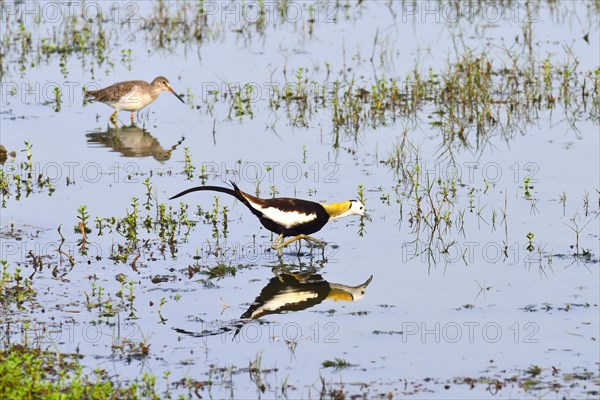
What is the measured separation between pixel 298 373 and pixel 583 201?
533cm

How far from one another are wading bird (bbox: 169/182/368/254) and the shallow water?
0.26 meters

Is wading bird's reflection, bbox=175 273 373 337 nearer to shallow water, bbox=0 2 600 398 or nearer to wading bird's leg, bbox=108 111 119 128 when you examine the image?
shallow water, bbox=0 2 600 398

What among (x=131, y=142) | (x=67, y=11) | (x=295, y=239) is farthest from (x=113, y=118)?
(x=295, y=239)

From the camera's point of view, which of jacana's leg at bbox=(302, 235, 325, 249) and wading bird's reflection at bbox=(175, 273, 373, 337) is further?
jacana's leg at bbox=(302, 235, 325, 249)

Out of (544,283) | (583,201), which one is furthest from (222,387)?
(583,201)

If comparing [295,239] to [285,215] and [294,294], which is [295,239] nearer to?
[285,215]

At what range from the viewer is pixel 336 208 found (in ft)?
41.2

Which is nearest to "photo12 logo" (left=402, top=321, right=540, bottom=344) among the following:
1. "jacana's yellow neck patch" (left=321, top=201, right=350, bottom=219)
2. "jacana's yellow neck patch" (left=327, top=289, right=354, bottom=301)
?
"jacana's yellow neck patch" (left=327, top=289, right=354, bottom=301)

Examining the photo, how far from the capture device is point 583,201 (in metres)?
13.6

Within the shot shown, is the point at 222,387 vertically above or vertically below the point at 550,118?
below

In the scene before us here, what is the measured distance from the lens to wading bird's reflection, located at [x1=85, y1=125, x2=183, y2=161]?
16.2 metres

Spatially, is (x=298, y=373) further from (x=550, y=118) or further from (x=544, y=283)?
(x=550, y=118)

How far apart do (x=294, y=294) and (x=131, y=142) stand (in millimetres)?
6164

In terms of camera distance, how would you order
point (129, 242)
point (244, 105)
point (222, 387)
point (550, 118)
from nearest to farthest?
point (222, 387), point (129, 242), point (550, 118), point (244, 105)
